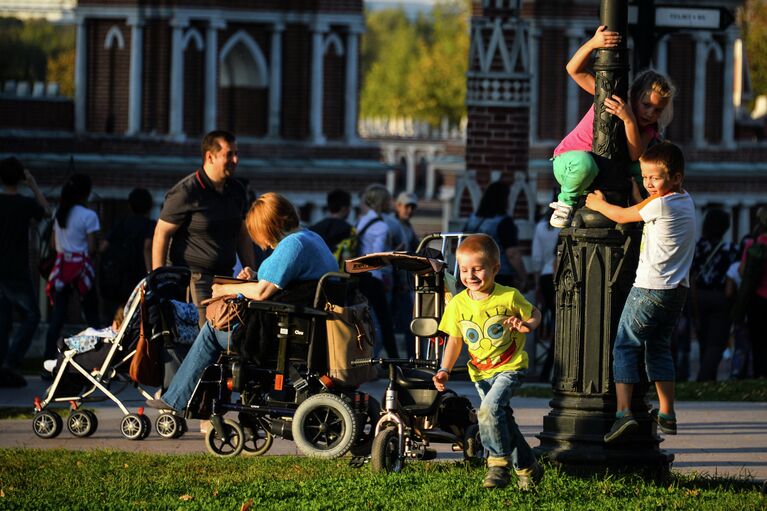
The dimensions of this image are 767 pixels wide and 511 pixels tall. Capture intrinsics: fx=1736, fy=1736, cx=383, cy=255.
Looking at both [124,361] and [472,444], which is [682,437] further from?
[124,361]

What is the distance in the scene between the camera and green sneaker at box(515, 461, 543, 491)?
8375 millimetres

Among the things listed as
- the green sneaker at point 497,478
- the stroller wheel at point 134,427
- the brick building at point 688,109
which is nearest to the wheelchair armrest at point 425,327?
the green sneaker at point 497,478

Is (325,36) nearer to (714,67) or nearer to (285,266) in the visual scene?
(714,67)

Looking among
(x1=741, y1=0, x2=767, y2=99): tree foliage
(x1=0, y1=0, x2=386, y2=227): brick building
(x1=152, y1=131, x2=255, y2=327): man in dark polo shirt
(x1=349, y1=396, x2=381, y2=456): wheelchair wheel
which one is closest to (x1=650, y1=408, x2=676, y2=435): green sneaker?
(x1=349, y1=396, x2=381, y2=456): wheelchair wheel

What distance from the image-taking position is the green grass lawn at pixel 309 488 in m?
8.05

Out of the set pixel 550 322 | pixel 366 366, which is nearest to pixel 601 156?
pixel 366 366

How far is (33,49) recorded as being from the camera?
155 feet

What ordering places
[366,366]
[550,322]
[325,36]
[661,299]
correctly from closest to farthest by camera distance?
[661,299] < [366,366] < [550,322] < [325,36]

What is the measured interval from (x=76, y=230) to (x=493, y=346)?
666 cm

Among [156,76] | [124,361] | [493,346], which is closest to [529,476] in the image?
[493,346]

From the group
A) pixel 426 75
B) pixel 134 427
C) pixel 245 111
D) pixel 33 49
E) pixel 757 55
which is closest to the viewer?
pixel 134 427

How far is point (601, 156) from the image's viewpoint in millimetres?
8688

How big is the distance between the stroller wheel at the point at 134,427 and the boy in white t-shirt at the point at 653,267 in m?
3.33

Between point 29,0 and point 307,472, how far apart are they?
155ft
